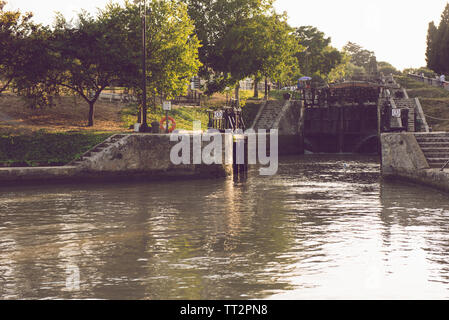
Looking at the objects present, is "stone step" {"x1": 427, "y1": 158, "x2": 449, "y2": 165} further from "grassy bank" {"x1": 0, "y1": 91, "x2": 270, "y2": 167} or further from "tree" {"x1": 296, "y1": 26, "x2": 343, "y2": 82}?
"tree" {"x1": 296, "y1": 26, "x2": 343, "y2": 82}

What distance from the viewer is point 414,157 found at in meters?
24.9

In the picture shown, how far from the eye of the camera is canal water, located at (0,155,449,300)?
→ 9.72 meters

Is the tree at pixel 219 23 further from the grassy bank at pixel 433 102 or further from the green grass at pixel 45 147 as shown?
the green grass at pixel 45 147

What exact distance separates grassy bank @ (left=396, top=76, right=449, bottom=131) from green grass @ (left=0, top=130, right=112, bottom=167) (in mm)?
22137

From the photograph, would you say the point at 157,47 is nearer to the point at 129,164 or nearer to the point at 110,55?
the point at 110,55

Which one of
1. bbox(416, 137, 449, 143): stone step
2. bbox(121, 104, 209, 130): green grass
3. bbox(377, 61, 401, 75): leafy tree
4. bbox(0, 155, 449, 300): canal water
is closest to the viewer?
bbox(0, 155, 449, 300): canal water

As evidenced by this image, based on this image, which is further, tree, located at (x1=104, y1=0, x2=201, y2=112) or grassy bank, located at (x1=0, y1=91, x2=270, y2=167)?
tree, located at (x1=104, y1=0, x2=201, y2=112)

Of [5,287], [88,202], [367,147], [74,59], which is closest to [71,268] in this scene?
[5,287]

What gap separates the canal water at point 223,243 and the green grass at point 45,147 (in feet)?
11.5

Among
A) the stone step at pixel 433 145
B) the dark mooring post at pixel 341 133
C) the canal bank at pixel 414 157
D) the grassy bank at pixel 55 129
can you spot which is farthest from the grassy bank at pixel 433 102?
the grassy bank at pixel 55 129

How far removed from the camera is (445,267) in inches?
434

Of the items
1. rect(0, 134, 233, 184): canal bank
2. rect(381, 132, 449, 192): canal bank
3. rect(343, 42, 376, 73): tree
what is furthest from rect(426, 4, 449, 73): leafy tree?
rect(343, 42, 376, 73): tree
